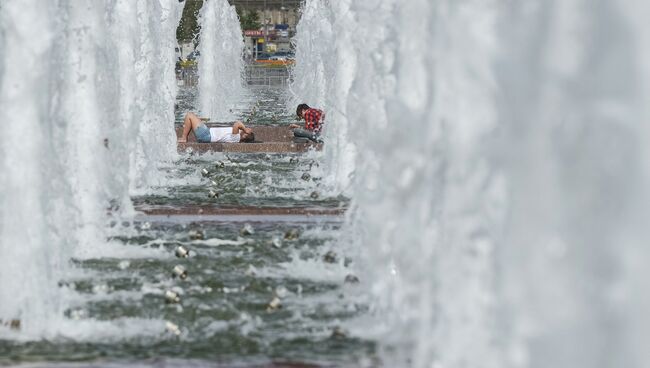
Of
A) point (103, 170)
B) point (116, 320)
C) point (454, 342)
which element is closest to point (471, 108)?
point (454, 342)

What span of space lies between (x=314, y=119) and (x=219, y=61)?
48.4ft

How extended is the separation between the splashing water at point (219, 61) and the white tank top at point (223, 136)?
9.58m

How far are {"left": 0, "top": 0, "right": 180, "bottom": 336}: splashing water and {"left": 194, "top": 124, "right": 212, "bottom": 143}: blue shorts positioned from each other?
1.27 meters

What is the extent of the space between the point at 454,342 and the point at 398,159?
245 cm

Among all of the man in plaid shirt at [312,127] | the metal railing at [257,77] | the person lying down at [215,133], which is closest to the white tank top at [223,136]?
the person lying down at [215,133]

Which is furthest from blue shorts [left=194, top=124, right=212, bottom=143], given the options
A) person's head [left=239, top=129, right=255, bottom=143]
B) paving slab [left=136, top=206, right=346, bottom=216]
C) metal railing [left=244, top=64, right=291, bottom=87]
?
metal railing [left=244, top=64, right=291, bottom=87]

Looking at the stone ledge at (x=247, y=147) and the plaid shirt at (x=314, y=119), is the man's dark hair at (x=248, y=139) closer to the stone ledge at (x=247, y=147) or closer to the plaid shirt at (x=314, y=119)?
the stone ledge at (x=247, y=147)

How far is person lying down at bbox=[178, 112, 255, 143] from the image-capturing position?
63.9ft

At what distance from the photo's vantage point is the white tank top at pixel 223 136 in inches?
770

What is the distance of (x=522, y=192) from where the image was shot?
5105 millimetres

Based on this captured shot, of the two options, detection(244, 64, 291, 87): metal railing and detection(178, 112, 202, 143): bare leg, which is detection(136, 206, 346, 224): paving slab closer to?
detection(178, 112, 202, 143): bare leg

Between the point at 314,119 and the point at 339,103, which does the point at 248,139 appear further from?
the point at 339,103

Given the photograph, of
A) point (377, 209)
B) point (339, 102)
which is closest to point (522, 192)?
point (377, 209)

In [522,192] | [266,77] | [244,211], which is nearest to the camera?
[522,192]
